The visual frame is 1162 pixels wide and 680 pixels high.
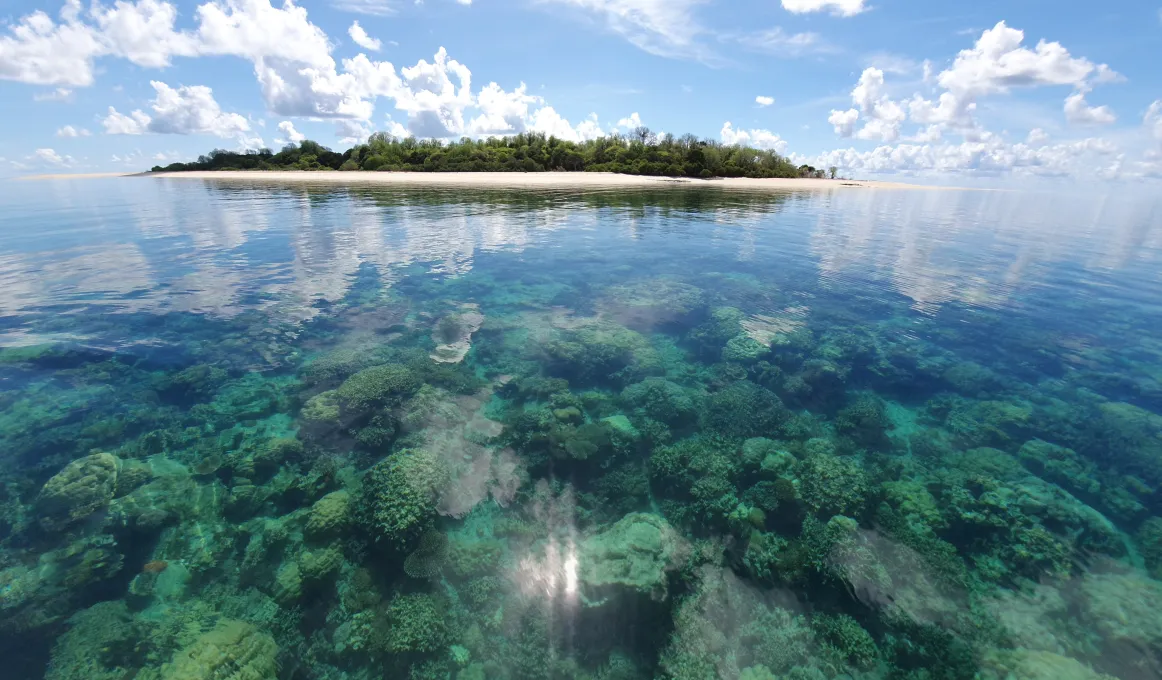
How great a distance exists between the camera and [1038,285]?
24656 millimetres

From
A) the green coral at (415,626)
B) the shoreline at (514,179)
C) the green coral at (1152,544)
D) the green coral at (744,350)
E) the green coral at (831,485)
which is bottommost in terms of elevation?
the green coral at (415,626)

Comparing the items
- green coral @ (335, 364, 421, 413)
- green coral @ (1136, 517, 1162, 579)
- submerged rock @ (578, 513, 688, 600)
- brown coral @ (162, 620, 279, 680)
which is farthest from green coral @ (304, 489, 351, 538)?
green coral @ (1136, 517, 1162, 579)

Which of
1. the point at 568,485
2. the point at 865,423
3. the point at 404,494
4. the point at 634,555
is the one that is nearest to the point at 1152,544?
the point at 865,423

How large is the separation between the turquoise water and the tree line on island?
371 feet

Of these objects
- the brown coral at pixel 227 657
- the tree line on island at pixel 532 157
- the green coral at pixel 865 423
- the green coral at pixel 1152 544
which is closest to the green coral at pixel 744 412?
the green coral at pixel 865 423

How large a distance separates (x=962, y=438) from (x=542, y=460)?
36.1 ft

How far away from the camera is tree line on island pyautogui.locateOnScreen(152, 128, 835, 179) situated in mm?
123156

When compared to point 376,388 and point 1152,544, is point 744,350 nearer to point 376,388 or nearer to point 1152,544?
point 1152,544

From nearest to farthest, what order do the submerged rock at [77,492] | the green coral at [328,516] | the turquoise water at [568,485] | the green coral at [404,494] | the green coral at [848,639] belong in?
1. the green coral at [848,639]
2. the turquoise water at [568,485]
3. the submerged rock at [77,492]
4. the green coral at [404,494]
5. the green coral at [328,516]

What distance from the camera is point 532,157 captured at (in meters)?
128

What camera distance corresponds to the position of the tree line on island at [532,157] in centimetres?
12316

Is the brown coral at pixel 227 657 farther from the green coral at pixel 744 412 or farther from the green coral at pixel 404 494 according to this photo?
the green coral at pixel 744 412

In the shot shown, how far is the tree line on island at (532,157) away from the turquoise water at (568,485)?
113 meters

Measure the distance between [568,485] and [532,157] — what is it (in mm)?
132055
